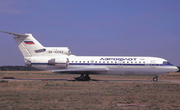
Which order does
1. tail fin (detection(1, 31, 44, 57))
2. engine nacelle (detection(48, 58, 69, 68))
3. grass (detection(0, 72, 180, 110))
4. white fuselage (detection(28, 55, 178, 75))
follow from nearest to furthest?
1. grass (detection(0, 72, 180, 110))
2. white fuselage (detection(28, 55, 178, 75))
3. engine nacelle (detection(48, 58, 69, 68))
4. tail fin (detection(1, 31, 44, 57))

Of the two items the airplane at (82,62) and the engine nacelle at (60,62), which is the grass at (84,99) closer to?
the airplane at (82,62)

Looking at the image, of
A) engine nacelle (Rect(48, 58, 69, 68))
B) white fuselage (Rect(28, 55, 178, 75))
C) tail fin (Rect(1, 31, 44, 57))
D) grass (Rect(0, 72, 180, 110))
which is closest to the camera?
grass (Rect(0, 72, 180, 110))

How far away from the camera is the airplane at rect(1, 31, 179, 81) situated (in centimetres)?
3098

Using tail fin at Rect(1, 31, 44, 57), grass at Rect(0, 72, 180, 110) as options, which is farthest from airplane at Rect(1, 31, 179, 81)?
grass at Rect(0, 72, 180, 110)

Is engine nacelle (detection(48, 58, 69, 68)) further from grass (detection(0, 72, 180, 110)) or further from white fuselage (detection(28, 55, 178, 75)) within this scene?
grass (detection(0, 72, 180, 110))

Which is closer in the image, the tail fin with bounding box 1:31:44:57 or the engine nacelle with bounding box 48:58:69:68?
the engine nacelle with bounding box 48:58:69:68

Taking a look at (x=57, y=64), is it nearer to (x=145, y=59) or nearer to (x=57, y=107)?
(x=145, y=59)

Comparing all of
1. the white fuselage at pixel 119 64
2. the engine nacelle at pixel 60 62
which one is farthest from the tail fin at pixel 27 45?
the engine nacelle at pixel 60 62

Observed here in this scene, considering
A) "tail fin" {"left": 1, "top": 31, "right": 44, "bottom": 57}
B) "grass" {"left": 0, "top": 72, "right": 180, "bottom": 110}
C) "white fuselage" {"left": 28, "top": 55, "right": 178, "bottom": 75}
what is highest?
"tail fin" {"left": 1, "top": 31, "right": 44, "bottom": 57}

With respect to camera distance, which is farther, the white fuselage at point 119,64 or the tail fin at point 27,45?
the tail fin at point 27,45

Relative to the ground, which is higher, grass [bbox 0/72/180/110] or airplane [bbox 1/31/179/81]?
airplane [bbox 1/31/179/81]

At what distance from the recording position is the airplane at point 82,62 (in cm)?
3098

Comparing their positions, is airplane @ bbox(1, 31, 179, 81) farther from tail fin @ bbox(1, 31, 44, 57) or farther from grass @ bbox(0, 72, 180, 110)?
grass @ bbox(0, 72, 180, 110)

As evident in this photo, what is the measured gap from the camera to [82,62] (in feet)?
105
